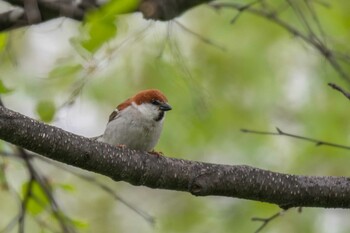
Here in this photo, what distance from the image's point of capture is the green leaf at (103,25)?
2875mm

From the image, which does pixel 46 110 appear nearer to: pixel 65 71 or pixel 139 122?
pixel 65 71

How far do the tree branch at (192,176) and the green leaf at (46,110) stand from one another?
510 millimetres

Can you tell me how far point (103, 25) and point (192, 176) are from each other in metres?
0.78

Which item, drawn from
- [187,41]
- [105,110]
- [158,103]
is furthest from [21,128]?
[105,110]

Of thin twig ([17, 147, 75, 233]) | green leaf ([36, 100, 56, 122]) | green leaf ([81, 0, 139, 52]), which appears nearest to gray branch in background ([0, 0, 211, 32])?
green leaf ([36, 100, 56, 122])

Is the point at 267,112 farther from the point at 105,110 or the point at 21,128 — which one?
the point at 21,128

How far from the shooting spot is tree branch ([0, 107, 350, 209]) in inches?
119

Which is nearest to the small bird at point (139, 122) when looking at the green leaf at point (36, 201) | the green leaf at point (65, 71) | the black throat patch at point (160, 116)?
the black throat patch at point (160, 116)

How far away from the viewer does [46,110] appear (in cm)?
358

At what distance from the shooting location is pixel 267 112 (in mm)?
7020

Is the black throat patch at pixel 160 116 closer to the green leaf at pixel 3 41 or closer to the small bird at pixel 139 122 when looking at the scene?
the small bird at pixel 139 122

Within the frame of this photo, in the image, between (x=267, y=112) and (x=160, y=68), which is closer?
(x=160, y=68)

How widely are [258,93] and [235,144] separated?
0.49 meters

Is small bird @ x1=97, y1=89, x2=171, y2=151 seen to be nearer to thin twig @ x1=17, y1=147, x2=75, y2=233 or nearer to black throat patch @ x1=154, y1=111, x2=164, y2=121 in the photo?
Result: black throat patch @ x1=154, y1=111, x2=164, y2=121
